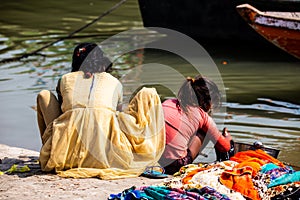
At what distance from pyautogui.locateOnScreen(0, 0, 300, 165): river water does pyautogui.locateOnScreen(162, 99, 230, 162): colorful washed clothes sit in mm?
1399

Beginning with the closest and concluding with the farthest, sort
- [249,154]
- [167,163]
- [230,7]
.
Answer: [249,154], [167,163], [230,7]

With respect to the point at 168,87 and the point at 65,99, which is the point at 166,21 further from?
the point at 65,99

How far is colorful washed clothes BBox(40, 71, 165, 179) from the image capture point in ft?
17.2

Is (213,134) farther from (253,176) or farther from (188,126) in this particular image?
(253,176)

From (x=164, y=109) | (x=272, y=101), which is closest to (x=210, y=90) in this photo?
(x=164, y=109)

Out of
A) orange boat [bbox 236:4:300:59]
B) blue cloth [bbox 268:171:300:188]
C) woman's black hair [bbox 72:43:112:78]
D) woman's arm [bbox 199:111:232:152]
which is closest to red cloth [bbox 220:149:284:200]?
blue cloth [bbox 268:171:300:188]

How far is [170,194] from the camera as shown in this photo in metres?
4.38

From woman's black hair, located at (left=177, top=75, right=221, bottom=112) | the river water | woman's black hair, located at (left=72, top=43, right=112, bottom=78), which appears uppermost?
woman's black hair, located at (left=72, top=43, right=112, bottom=78)

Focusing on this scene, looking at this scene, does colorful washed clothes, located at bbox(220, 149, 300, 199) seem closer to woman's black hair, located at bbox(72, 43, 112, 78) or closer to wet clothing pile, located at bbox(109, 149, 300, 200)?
wet clothing pile, located at bbox(109, 149, 300, 200)

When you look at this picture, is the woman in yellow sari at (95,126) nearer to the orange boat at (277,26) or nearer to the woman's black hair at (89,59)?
the woman's black hair at (89,59)

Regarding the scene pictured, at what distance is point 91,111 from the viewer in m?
5.31

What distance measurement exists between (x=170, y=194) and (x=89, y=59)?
1.51m

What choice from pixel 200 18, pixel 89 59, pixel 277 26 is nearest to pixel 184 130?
pixel 89 59

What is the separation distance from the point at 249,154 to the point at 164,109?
868 millimetres
